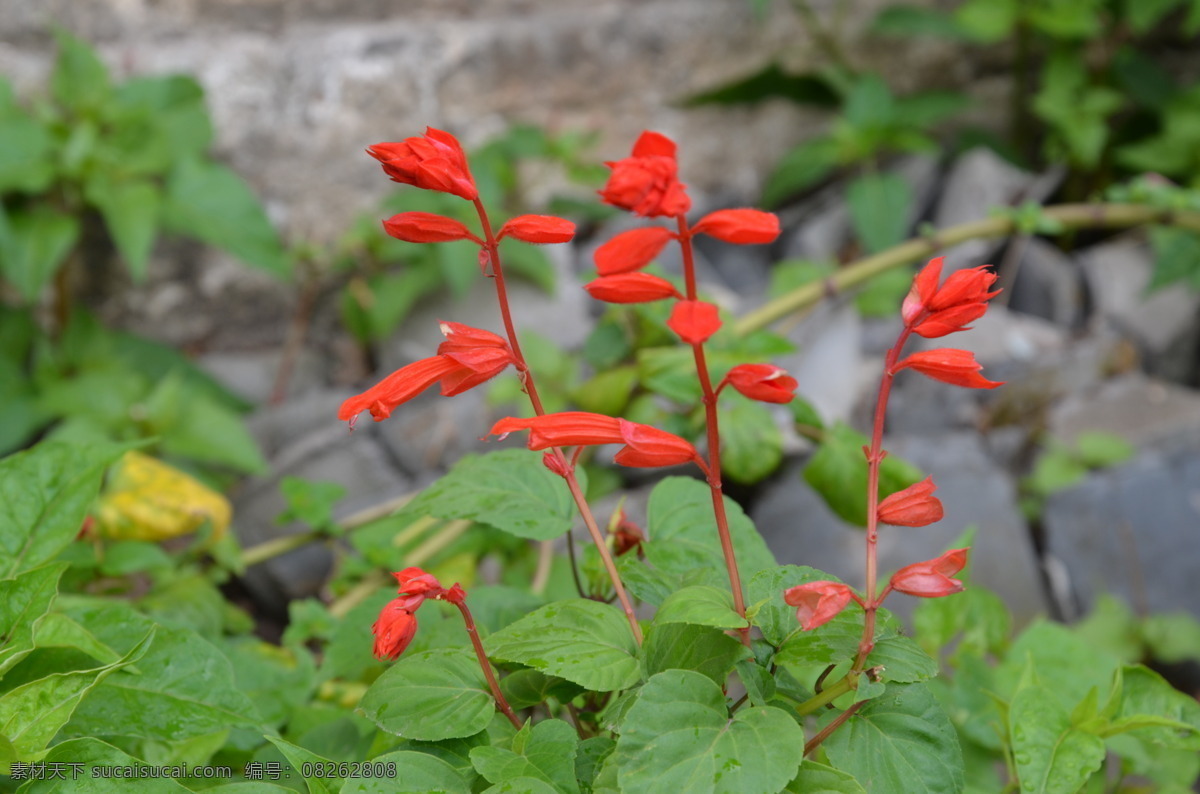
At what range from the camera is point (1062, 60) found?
2473 mm

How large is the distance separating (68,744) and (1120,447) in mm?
2037

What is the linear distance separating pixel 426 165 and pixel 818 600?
0.34 m

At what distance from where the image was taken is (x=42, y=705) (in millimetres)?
600

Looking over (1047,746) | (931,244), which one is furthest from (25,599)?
(931,244)

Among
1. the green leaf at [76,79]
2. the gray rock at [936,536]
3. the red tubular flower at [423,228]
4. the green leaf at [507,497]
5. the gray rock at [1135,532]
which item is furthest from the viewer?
the green leaf at [76,79]

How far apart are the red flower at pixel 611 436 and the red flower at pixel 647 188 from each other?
132mm

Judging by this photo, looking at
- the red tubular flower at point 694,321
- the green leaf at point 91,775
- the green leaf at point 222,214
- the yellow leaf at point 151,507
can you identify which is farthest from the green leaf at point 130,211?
the red tubular flower at point 694,321

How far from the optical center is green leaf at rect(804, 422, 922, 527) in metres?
1.27

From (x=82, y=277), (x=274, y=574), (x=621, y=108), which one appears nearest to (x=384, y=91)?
(x=621, y=108)

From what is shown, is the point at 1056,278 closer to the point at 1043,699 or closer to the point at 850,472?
the point at 850,472

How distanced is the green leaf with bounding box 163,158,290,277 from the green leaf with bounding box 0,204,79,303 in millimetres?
199

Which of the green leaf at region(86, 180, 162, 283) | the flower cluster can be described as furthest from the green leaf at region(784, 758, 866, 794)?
the green leaf at region(86, 180, 162, 283)

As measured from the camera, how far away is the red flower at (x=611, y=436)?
0.54 metres

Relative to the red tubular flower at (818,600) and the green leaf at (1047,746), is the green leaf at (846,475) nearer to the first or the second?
the green leaf at (1047,746)
